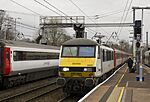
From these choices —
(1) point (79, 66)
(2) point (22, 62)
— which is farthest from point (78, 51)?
(2) point (22, 62)

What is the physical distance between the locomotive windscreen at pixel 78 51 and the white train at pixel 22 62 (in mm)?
4614

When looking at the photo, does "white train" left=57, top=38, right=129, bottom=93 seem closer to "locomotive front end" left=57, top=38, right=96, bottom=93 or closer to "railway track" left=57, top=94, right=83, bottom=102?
"locomotive front end" left=57, top=38, right=96, bottom=93

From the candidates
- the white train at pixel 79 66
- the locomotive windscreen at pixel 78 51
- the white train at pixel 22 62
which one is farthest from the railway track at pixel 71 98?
the white train at pixel 22 62

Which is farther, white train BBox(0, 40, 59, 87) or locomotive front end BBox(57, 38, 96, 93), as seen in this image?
white train BBox(0, 40, 59, 87)

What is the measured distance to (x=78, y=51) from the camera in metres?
15.8

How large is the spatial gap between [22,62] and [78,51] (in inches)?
266

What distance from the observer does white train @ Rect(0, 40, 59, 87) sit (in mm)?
18641

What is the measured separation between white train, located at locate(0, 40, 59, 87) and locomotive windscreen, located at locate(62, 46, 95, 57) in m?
4.61

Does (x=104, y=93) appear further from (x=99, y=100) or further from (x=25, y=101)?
(x=25, y=101)

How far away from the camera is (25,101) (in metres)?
14.5

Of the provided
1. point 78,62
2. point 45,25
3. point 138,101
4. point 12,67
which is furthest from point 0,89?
point 45,25

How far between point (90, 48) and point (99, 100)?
450 cm

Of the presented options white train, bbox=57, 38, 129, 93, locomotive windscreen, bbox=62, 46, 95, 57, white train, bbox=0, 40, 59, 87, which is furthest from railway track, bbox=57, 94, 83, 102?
white train, bbox=0, 40, 59, 87

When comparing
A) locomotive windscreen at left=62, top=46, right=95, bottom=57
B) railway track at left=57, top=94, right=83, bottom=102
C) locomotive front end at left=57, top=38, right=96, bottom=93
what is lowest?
railway track at left=57, top=94, right=83, bottom=102
